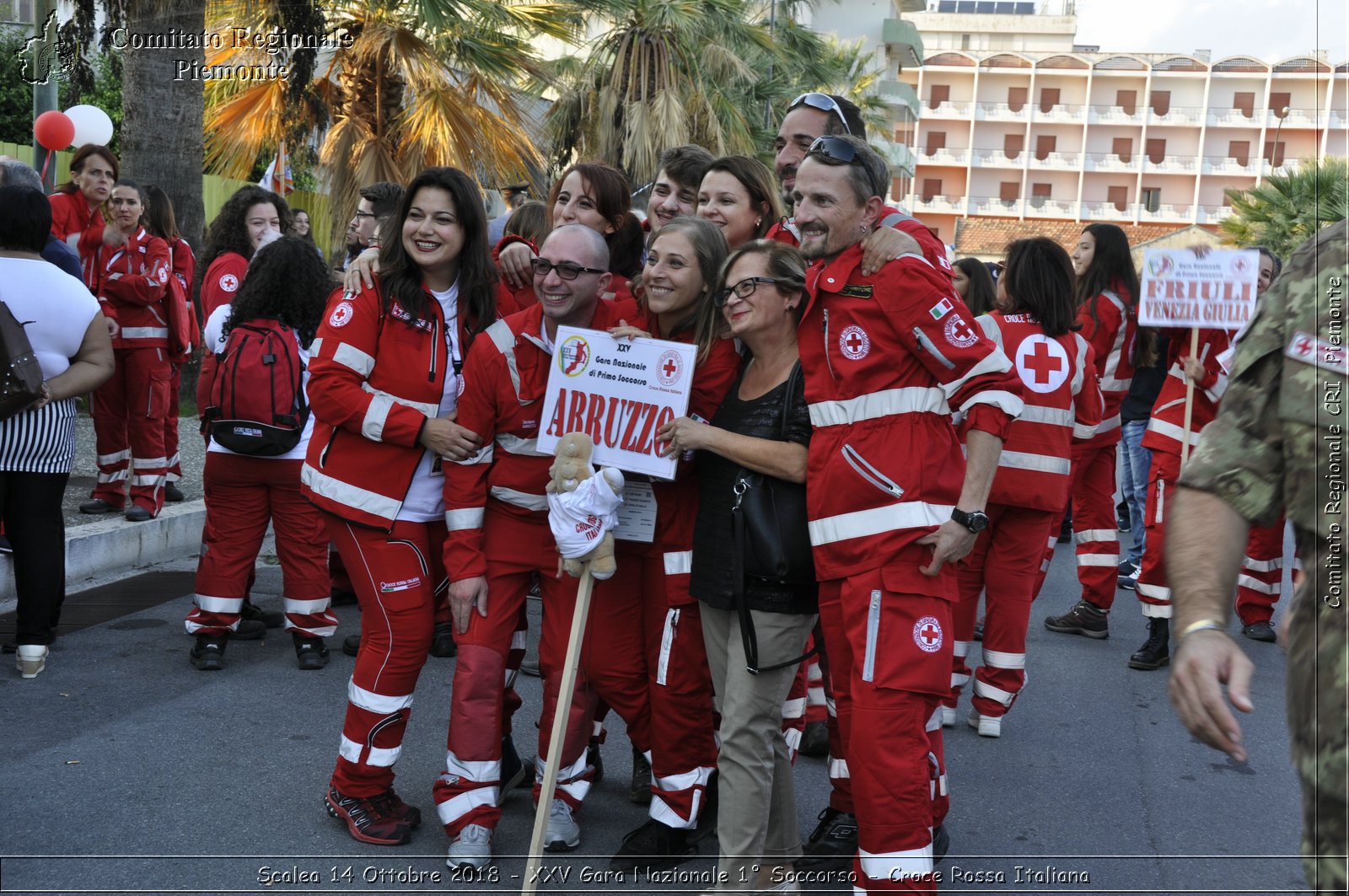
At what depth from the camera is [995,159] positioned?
79.8 metres

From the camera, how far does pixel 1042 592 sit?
29.8 feet

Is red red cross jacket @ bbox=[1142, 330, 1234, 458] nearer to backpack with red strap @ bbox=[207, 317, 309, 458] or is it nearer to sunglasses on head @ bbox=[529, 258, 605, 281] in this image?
sunglasses on head @ bbox=[529, 258, 605, 281]

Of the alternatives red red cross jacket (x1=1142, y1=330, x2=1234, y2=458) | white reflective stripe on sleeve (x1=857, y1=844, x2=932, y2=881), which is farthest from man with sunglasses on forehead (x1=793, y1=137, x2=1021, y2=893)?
red red cross jacket (x1=1142, y1=330, x2=1234, y2=458)

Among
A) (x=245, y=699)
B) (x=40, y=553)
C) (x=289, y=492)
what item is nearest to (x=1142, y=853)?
(x=245, y=699)

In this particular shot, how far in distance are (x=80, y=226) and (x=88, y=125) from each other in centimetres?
330

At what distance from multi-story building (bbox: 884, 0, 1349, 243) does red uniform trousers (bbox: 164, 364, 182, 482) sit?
6882cm

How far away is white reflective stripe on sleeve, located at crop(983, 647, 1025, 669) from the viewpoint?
5.69 m

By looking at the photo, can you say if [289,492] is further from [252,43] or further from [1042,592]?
[252,43]

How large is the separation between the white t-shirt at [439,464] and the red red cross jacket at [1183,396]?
4691mm

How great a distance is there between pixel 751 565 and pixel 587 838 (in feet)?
4.58

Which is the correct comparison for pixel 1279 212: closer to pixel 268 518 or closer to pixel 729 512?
pixel 268 518

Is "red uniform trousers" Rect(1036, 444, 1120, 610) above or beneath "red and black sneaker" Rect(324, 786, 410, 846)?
above

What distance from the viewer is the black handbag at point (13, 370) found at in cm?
535

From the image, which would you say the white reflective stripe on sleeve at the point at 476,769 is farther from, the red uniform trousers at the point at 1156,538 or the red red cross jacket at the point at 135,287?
the red red cross jacket at the point at 135,287
